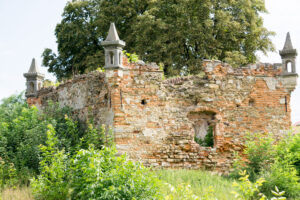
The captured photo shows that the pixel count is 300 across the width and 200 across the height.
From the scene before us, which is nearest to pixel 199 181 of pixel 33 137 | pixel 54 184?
pixel 54 184

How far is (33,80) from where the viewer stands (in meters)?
14.5

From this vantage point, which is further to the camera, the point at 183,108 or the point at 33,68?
the point at 33,68

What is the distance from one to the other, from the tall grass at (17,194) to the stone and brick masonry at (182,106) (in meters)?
2.75

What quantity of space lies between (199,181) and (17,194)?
4.90 m

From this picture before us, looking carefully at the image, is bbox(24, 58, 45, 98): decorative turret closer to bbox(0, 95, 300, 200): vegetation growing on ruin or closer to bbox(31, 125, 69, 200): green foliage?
bbox(0, 95, 300, 200): vegetation growing on ruin

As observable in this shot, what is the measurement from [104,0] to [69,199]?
17788 mm

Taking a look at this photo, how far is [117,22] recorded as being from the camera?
23.3 meters

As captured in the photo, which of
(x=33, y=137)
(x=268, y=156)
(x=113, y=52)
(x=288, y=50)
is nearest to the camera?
(x=113, y=52)

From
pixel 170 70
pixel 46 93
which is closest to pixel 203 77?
pixel 46 93

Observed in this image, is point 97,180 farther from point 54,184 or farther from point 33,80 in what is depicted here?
point 33,80

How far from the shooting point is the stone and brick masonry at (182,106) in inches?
417

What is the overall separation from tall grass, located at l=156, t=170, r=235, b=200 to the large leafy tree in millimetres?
9704

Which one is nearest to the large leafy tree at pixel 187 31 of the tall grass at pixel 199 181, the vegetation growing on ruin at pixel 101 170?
the vegetation growing on ruin at pixel 101 170

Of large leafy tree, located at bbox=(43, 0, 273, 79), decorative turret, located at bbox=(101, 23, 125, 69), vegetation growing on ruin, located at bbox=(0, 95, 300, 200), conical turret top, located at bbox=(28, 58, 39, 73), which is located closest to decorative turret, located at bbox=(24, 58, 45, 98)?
conical turret top, located at bbox=(28, 58, 39, 73)
